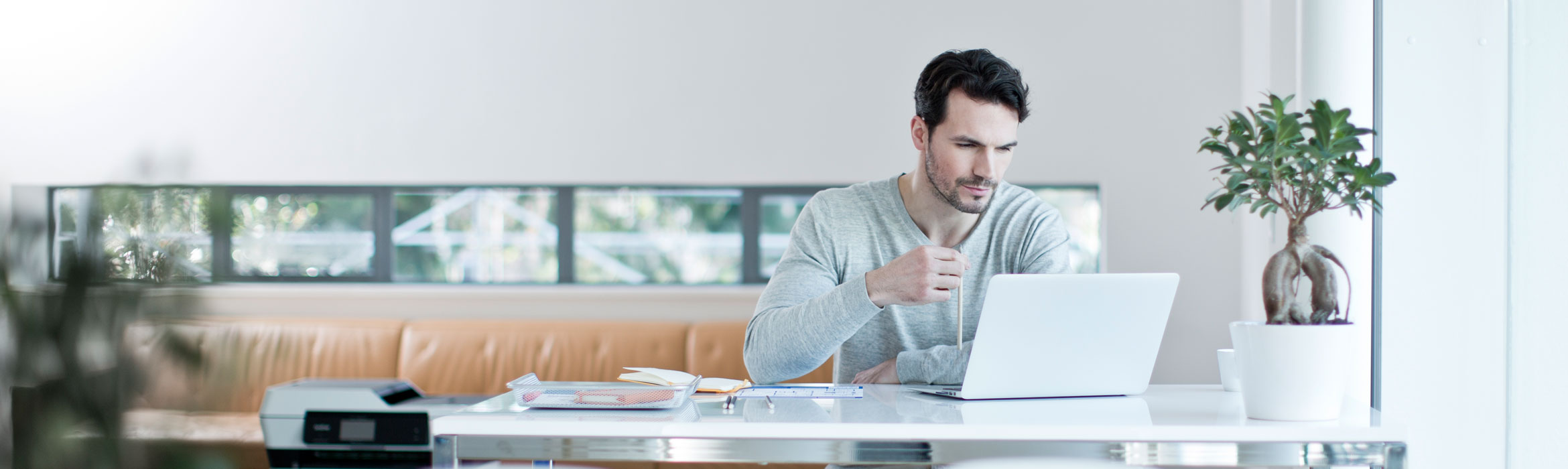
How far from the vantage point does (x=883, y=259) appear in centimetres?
183

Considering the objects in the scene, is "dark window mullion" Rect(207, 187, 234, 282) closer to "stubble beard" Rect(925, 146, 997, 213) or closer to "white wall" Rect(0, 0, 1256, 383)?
"stubble beard" Rect(925, 146, 997, 213)

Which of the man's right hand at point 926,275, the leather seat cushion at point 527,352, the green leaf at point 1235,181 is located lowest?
the leather seat cushion at point 527,352

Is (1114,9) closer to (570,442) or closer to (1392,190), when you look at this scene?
(1392,190)

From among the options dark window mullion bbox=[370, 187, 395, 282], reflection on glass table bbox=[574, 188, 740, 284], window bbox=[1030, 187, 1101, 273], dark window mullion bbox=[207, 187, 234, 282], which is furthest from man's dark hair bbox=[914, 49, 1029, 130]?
dark window mullion bbox=[370, 187, 395, 282]

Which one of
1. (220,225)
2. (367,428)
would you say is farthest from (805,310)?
(367,428)

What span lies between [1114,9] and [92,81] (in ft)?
12.8

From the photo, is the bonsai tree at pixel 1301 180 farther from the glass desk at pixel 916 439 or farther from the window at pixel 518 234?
the window at pixel 518 234

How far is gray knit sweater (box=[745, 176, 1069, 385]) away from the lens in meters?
1.69

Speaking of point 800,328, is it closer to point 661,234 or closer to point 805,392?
point 805,392

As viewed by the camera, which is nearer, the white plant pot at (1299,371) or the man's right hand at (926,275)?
the white plant pot at (1299,371)

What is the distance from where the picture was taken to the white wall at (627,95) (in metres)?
3.43

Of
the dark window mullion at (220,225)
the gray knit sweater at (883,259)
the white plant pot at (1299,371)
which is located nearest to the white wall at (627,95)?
the gray knit sweater at (883,259)

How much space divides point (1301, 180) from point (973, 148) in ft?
2.01

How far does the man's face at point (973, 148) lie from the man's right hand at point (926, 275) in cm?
37
